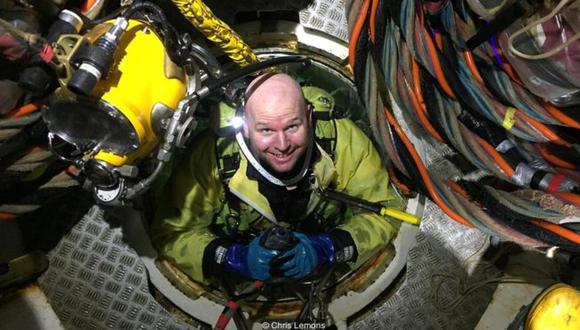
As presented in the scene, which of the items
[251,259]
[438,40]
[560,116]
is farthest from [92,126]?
[560,116]

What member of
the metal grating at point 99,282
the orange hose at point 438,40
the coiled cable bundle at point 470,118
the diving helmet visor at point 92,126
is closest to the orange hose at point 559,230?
the coiled cable bundle at point 470,118

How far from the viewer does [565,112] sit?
1535mm

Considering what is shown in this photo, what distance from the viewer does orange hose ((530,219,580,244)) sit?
149 cm

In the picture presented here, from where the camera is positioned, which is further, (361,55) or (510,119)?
(361,55)

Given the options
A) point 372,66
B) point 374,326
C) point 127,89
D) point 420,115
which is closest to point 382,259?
point 374,326

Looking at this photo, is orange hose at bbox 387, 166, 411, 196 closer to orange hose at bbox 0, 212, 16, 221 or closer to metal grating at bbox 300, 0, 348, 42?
metal grating at bbox 300, 0, 348, 42

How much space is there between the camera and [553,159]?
172cm

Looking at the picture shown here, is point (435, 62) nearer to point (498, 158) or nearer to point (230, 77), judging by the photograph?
point (498, 158)

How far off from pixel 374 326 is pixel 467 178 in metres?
0.63

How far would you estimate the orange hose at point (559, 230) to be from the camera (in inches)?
58.8

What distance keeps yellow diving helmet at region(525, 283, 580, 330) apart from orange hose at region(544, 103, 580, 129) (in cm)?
45

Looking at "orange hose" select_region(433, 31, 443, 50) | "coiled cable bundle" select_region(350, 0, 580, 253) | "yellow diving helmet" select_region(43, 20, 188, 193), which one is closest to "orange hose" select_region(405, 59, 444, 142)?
"coiled cable bundle" select_region(350, 0, 580, 253)

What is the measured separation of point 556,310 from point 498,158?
467 millimetres

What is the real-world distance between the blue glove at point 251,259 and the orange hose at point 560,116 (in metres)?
0.95
